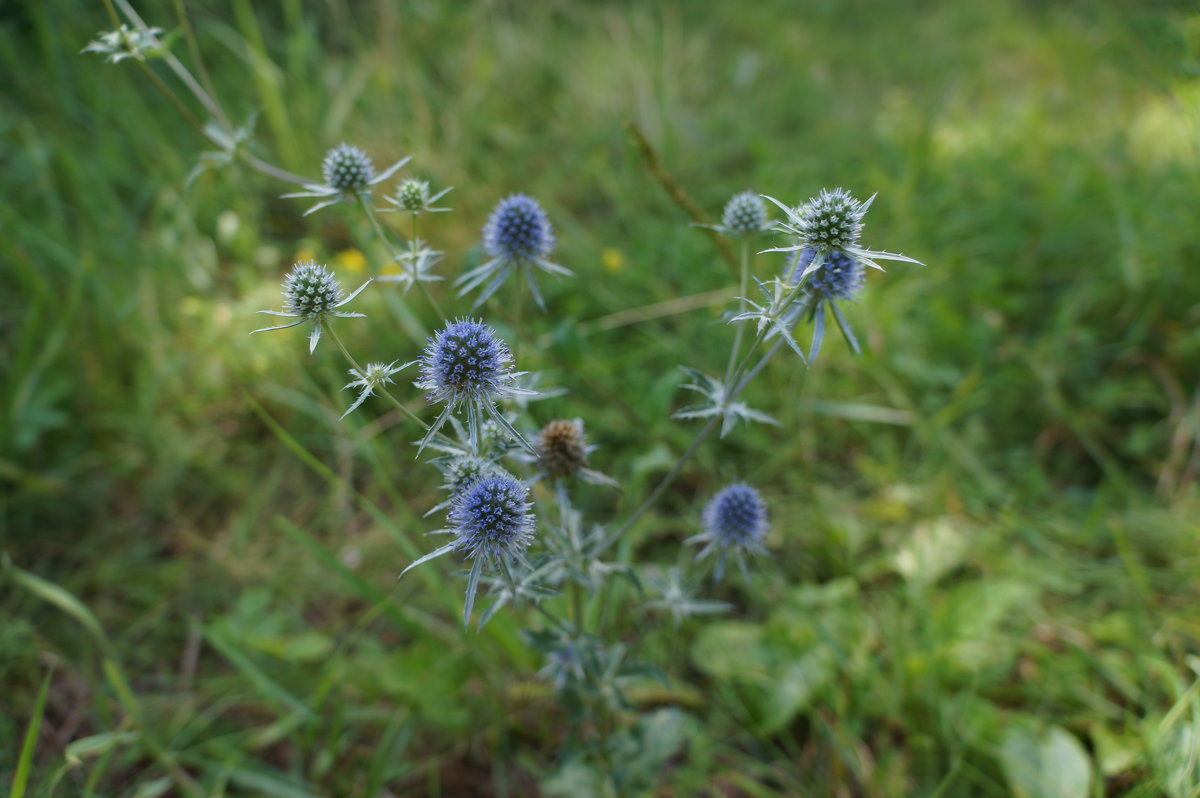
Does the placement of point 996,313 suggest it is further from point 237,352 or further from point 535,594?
point 237,352

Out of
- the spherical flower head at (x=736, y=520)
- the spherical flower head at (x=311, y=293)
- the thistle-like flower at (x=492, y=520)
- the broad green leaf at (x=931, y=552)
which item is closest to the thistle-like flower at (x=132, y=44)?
the spherical flower head at (x=311, y=293)

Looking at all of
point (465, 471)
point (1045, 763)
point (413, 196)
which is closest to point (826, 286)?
point (465, 471)

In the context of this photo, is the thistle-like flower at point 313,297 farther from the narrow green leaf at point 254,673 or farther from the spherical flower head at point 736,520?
the narrow green leaf at point 254,673

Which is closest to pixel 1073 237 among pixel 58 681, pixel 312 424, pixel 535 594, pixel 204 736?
pixel 535 594

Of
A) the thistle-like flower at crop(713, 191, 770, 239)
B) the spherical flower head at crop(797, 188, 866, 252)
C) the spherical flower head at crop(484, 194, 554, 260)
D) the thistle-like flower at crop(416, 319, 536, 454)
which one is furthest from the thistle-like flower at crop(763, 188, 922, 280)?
the spherical flower head at crop(484, 194, 554, 260)

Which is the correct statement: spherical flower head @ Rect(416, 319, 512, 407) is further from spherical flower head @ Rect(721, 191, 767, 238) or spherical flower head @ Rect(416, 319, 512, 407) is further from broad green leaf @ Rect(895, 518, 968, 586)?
broad green leaf @ Rect(895, 518, 968, 586)

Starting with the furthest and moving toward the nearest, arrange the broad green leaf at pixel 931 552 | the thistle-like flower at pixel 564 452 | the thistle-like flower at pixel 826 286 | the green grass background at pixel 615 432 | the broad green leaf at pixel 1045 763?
the broad green leaf at pixel 931 552 → the green grass background at pixel 615 432 → the broad green leaf at pixel 1045 763 → the thistle-like flower at pixel 564 452 → the thistle-like flower at pixel 826 286
